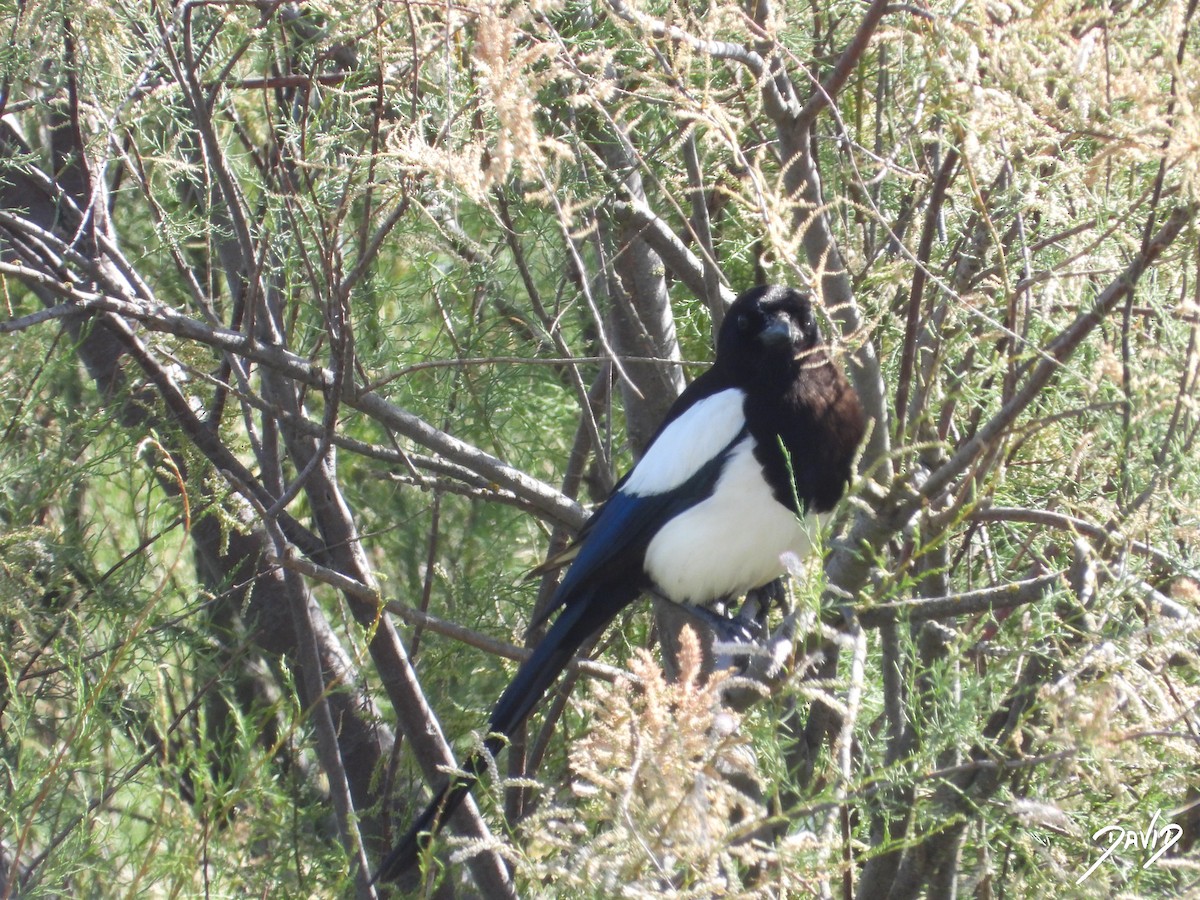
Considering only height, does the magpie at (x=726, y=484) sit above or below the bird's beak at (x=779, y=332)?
below

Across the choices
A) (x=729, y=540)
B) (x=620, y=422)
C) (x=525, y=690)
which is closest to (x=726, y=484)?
(x=729, y=540)

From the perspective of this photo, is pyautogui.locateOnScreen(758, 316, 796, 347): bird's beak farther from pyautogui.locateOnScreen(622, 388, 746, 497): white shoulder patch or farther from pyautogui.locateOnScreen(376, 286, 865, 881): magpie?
pyautogui.locateOnScreen(622, 388, 746, 497): white shoulder patch

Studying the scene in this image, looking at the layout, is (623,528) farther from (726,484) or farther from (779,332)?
(779,332)

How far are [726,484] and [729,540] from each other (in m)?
0.10

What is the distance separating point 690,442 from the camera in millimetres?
2453

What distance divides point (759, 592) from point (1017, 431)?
129cm

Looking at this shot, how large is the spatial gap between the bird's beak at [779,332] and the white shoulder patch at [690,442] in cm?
15

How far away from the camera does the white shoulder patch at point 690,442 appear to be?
246cm

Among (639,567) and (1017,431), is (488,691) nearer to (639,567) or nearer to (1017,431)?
(639,567)

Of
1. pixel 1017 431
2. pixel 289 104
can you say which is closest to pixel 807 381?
pixel 1017 431

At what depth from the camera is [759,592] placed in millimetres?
2744

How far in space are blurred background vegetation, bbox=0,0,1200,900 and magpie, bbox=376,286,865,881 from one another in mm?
98

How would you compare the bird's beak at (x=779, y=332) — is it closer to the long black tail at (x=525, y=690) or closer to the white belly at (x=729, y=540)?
the white belly at (x=729, y=540)

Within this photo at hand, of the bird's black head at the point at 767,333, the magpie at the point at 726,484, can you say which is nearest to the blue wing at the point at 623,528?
the magpie at the point at 726,484
